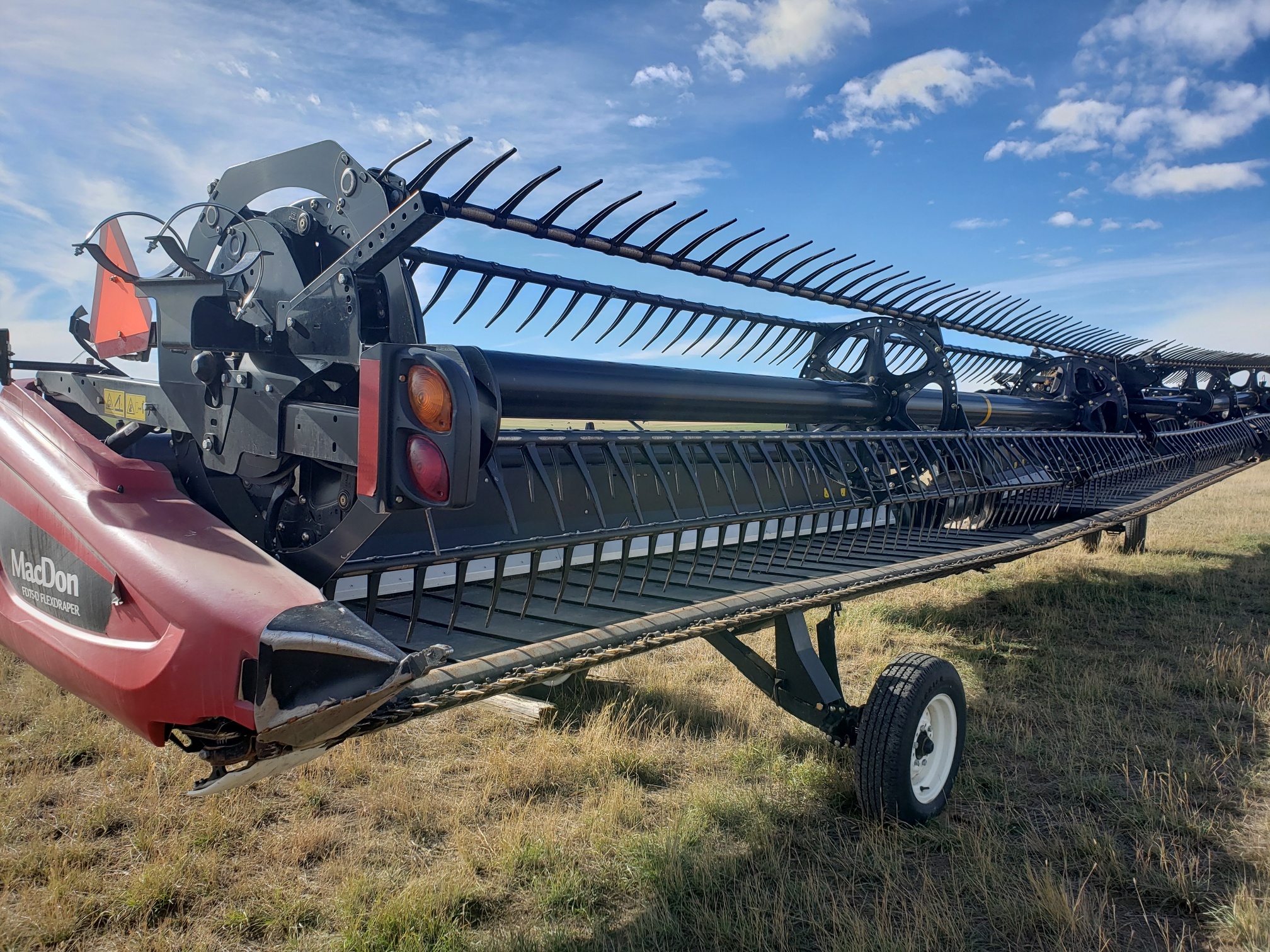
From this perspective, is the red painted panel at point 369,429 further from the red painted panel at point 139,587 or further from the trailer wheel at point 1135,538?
the trailer wheel at point 1135,538

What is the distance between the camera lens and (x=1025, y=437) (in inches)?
225

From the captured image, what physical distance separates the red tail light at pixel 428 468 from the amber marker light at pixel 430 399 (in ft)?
0.14

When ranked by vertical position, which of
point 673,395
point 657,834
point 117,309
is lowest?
point 657,834

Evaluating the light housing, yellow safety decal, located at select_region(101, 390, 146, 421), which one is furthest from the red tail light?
yellow safety decal, located at select_region(101, 390, 146, 421)

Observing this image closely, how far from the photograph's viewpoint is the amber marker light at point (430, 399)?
74.3 inches

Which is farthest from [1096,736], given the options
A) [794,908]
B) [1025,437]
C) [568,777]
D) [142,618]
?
[142,618]

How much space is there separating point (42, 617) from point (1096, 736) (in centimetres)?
474

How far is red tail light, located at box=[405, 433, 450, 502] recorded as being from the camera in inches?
74.3

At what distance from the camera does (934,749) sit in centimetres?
367

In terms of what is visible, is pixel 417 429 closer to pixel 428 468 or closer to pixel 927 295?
pixel 428 468

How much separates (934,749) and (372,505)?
2849 millimetres

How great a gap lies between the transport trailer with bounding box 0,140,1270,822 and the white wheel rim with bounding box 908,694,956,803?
15 millimetres

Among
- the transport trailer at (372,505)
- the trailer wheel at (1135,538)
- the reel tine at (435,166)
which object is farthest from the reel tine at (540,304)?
the trailer wheel at (1135,538)

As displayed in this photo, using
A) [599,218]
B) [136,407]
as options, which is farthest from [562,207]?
[136,407]
